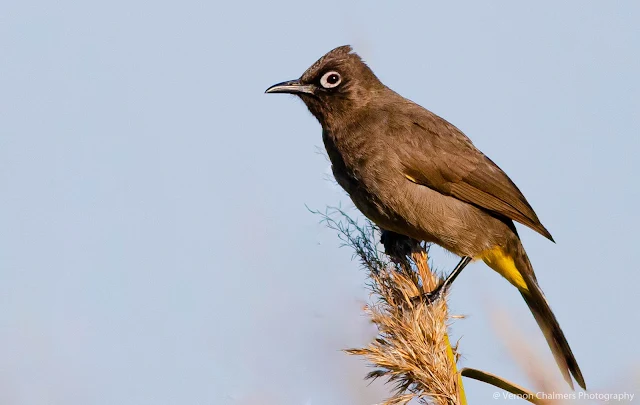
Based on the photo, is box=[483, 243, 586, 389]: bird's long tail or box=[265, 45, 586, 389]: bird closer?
box=[265, 45, 586, 389]: bird

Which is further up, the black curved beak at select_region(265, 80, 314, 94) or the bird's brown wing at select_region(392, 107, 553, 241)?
the black curved beak at select_region(265, 80, 314, 94)

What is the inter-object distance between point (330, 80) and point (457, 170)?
46.2 inches

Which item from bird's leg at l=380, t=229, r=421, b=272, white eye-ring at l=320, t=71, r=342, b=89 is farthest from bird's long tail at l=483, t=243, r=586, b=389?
white eye-ring at l=320, t=71, r=342, b=89

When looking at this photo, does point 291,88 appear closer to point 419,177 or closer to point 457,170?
point 419,177

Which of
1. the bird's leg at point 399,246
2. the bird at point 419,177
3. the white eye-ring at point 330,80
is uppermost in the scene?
the white eye-ring at point 330,80

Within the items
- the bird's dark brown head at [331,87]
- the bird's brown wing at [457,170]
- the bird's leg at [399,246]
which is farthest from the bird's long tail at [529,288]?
the bird's dark brown head at [331,87]

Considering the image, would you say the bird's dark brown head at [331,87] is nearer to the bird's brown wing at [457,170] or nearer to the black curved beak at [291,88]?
the black curved beak at [291,88]

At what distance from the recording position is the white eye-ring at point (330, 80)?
6.16m

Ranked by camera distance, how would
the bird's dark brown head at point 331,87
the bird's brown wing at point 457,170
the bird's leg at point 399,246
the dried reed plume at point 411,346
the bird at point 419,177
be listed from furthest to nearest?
the bird's dark brown head at point 331,87
the bird's brown wing at point 457,170
the bird at point 419,177
the bird's leg at point 399,246
the dried reed plume at point 411,346

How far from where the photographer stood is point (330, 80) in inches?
244

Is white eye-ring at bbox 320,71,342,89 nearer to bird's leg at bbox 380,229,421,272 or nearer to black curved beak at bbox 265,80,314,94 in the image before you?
black curved beak at bbox 265,80,314,94

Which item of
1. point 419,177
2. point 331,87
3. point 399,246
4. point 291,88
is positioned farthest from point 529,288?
point 291,88

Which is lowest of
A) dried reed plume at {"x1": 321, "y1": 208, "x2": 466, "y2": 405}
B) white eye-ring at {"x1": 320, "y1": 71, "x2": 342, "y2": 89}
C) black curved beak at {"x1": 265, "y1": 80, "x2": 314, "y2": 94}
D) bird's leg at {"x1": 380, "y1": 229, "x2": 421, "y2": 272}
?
dried reed plume at {"x1": 321, "y1": 208, "x2": 466, "y2": 405}

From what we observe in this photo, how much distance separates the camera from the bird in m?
5.66
